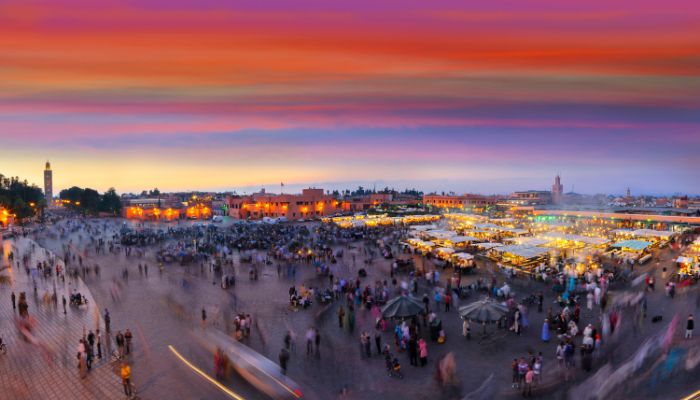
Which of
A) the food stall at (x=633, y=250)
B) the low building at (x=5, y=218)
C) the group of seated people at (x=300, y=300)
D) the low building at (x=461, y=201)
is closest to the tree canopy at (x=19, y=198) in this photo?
the low building at (x=5, y=218)

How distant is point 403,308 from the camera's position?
39.6ft

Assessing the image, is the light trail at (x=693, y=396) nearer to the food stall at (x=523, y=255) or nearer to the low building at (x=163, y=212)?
the food stall at (x=523, y=255)

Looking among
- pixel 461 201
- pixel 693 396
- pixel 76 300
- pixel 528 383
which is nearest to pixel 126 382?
pixel 528 383

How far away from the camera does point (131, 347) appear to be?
36.9 feet

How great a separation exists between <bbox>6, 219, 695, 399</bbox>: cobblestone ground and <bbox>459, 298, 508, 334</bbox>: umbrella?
0.71 m

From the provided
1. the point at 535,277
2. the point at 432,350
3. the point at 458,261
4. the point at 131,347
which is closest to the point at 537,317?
the point at 432,350

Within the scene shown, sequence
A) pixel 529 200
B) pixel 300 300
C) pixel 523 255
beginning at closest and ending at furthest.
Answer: pixel 300 300
pixel 523 255
pixel 529 200

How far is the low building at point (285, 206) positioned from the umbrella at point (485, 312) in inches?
2141

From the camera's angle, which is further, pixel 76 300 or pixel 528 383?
pixel 76 300

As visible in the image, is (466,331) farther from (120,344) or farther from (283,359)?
(120,344)

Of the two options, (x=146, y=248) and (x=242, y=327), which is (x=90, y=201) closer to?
(x=146, y=248)

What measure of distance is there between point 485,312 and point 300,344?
545cm

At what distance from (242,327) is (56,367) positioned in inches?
184

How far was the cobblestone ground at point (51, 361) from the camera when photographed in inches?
348
